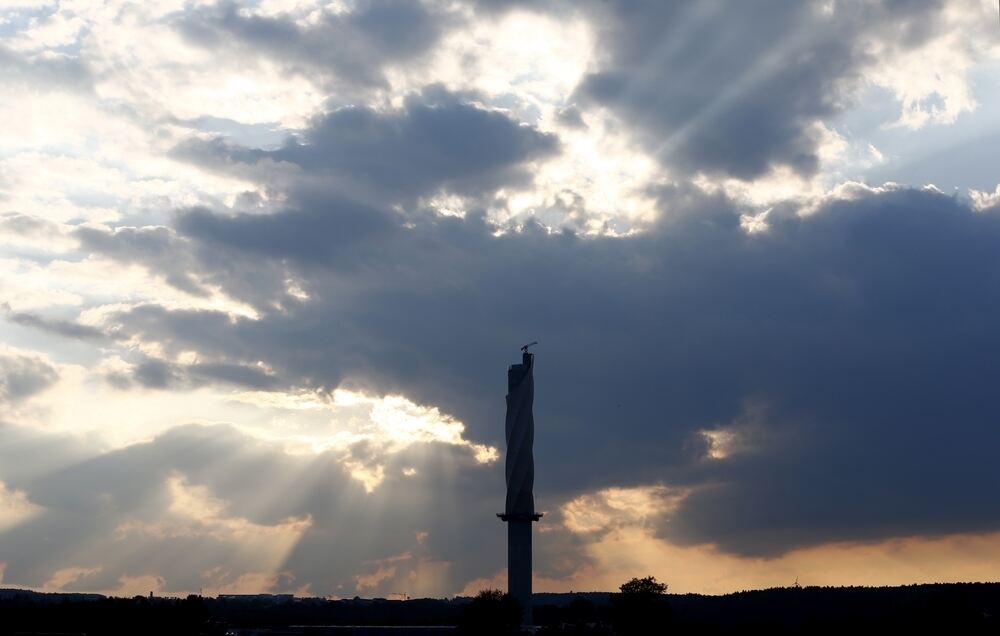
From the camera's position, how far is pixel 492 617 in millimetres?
195625

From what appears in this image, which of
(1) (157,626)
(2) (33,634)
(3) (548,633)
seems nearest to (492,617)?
(3) (548,633)

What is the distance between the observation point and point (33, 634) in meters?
195

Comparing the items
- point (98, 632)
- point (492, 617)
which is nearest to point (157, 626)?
point (98, 632)

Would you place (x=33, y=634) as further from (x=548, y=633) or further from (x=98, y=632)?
(x=548, y=633)

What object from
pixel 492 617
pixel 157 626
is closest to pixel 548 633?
pixel 492 617

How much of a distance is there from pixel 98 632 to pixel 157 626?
10.3 m

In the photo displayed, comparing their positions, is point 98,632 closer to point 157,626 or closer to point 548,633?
point 157,626

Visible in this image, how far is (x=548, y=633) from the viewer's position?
197875mm

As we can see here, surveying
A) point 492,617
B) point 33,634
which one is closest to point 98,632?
point 33,634

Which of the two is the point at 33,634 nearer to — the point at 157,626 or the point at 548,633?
the point at 157,626

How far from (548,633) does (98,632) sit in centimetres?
7368

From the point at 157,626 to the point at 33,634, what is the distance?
19.3m

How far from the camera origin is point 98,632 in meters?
199

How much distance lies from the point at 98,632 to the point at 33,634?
10.0 meters
